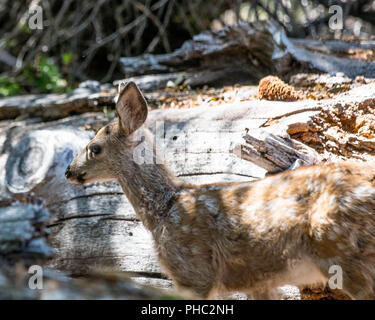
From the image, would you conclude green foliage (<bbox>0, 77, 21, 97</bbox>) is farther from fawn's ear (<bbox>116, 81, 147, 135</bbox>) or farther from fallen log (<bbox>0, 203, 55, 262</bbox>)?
fallen log (<bbox>0, 203, 55, 262</bbox>)

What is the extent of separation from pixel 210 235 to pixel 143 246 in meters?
1.31

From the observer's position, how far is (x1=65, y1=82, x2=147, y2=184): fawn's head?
4121 mm

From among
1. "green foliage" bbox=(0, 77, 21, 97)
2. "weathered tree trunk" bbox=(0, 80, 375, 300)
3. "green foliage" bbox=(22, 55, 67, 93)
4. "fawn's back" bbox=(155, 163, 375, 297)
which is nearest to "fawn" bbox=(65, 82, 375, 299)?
"fawn's back" bbox=(155, 163, 375, 297)

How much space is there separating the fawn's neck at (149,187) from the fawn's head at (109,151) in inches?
3.6

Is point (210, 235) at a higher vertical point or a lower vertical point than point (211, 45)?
Answer: lower

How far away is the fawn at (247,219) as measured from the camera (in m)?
3.11

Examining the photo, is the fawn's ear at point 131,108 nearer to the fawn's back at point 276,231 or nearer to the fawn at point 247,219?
the fawn at point 247,219

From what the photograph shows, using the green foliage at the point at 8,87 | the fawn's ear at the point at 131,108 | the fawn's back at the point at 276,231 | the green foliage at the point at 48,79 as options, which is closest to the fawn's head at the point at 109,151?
the fawn's ear at the point at 131,108

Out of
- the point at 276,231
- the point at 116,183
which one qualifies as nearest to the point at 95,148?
the point at 116,183

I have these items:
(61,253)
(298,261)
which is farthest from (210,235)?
(61,253)

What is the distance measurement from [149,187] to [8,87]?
5.96m

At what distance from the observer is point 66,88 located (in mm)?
8844
